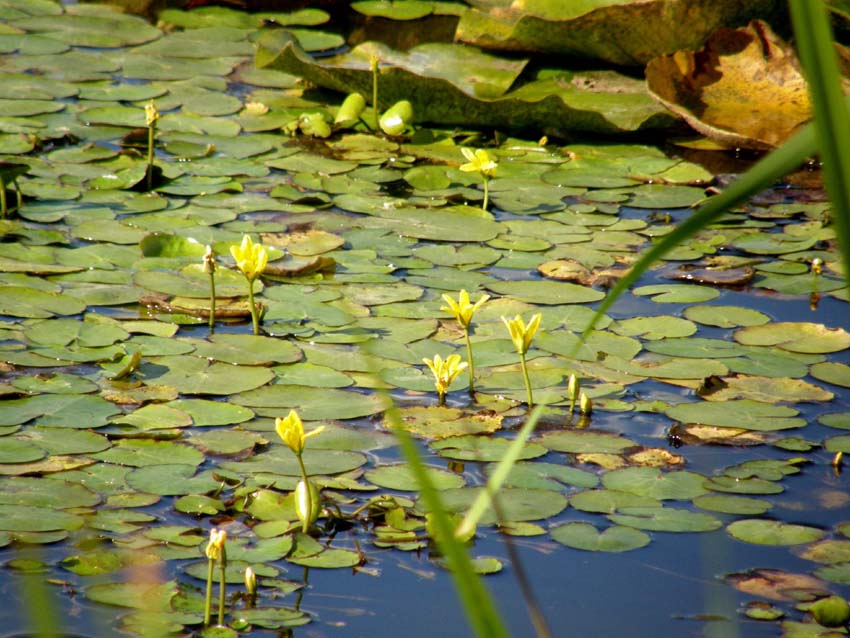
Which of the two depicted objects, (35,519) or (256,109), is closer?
(35,519)

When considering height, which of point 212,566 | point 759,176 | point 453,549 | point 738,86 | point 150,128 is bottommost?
point 212,566

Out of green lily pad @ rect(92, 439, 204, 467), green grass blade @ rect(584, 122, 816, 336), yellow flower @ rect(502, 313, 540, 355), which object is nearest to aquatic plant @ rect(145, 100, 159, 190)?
green lily pad @ rect(92, 439, 204, 467)

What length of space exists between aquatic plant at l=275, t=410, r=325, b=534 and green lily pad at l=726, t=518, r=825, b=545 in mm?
721

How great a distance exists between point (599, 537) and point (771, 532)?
301mm

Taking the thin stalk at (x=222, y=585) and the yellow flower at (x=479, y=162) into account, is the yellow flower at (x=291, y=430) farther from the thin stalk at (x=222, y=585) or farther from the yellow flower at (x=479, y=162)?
the yellow flower at (x=479, y=162)

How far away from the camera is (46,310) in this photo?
8.79 ft

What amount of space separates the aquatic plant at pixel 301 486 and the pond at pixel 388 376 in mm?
37

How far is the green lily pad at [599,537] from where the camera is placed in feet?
6.28

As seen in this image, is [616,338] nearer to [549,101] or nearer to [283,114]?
[549,101]

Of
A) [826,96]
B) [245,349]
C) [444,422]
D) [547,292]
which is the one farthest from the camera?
[547,292]

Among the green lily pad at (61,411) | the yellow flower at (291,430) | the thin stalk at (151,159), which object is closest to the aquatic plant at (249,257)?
the green lily pad at (61,411)

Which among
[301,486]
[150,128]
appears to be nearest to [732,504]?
[301,486]

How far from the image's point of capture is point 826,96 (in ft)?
2.28

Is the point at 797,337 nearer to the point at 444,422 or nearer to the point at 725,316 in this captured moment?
the point at 725,316
